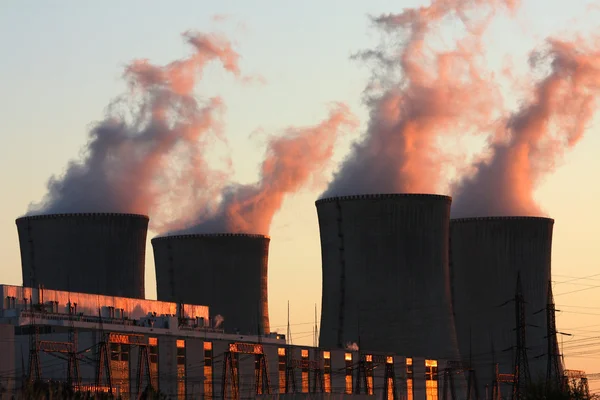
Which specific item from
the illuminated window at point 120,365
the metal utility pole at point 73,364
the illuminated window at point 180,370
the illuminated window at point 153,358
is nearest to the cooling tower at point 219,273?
the illuminated window at point 180,370

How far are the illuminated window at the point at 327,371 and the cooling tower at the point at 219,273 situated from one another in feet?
20.6

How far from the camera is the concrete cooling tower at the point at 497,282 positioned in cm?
6531

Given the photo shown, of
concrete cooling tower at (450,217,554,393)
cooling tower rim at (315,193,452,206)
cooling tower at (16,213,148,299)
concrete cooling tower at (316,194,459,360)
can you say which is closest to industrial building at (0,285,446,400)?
cooling tower at (16,213,148,299)

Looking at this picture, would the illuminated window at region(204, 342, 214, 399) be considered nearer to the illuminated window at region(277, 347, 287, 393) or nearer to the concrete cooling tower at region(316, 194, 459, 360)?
the illuminated window at region(277, 347, 287, 393)

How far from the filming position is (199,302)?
69938 mm

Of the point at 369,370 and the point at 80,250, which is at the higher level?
the point at 80,250

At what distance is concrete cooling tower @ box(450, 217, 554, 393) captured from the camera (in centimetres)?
6531

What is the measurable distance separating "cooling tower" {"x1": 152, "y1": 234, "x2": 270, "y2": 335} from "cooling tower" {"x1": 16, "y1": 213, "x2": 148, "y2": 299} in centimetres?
582

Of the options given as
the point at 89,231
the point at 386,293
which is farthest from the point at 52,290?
the point at 386,293

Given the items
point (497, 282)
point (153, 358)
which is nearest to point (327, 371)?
point (497, 282)

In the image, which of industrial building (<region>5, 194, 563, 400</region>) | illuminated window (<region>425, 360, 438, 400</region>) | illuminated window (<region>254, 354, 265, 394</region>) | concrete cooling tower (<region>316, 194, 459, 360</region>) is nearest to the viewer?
illuminated window (<region>254, 354, 265, 394</region>)

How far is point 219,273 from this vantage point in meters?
68.8

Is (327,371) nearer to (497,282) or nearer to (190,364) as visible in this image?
(190,364)

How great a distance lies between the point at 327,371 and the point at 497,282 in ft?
31.7
